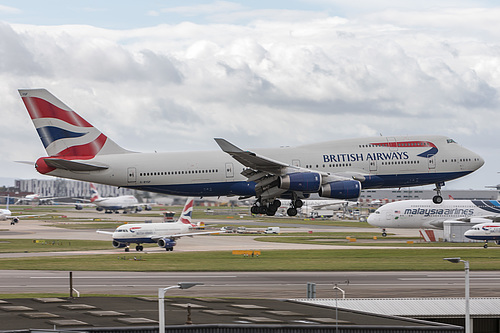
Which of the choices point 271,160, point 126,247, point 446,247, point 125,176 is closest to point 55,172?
point 125,176

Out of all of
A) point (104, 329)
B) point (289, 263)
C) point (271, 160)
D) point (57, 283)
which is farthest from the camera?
point (289, 263)

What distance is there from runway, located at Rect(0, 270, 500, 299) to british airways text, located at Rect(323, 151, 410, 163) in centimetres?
1190

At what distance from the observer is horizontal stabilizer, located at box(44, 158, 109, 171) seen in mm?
65750

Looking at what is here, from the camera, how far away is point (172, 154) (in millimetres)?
69125

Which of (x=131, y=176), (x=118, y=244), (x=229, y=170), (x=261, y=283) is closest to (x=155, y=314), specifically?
(x=131, y=176)

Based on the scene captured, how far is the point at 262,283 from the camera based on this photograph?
2943 inches

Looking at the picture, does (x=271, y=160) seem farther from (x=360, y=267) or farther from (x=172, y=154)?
(x=360, y=267)

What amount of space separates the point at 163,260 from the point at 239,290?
1329 inches

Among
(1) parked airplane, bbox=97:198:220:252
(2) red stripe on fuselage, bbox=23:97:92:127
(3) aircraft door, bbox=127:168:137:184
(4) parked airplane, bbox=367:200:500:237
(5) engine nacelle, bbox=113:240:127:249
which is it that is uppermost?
(2) red stripe on fuselage, bbox=23:97:92:127

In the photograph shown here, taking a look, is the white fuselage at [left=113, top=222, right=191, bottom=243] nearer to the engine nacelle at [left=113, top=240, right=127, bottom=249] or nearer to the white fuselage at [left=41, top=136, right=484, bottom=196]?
the engine nacelle at [left=113, top=240, right=127, bottom=249]

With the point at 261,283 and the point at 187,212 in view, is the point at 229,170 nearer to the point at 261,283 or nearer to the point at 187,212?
the point at 261,283

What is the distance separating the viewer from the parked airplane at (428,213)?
14362 cm

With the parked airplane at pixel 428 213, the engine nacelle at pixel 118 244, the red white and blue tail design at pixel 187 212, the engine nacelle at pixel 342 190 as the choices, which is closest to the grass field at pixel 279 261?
the engine nacelle at pixel 118 244

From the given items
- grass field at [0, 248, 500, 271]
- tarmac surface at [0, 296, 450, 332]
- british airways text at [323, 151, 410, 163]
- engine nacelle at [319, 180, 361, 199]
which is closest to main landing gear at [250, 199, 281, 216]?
engine nacelle at [319, 180, 361, 199]
